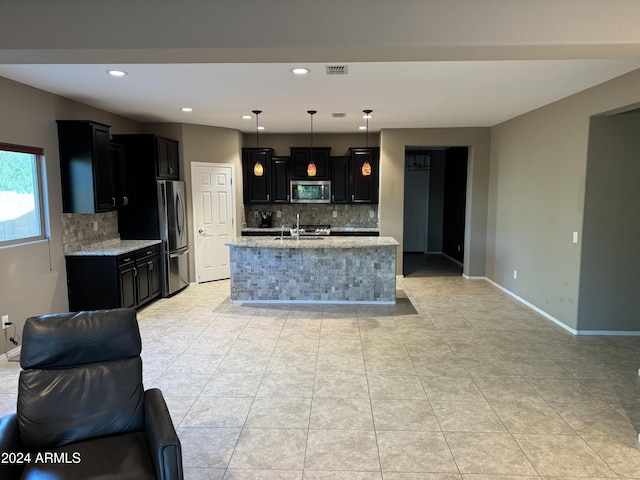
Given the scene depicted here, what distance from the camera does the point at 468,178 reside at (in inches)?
285

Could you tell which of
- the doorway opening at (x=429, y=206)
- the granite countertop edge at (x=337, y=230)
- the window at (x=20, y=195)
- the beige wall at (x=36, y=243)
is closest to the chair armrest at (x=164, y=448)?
the beige wall at (x=36, y=243)

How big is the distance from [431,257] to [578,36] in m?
7.78

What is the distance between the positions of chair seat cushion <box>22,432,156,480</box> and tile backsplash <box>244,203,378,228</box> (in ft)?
20.8

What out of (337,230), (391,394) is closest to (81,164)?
(391,394)

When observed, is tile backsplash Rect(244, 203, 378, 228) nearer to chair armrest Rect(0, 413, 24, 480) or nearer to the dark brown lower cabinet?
the dark brown lower cabinet

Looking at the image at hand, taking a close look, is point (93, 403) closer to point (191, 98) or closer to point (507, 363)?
point (507, 363)

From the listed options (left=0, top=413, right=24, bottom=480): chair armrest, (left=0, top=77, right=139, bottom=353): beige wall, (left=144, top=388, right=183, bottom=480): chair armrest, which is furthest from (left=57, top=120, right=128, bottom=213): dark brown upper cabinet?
(left=144, top=388, right=183, bottom=480): chair armrest

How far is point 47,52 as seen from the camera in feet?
7.83

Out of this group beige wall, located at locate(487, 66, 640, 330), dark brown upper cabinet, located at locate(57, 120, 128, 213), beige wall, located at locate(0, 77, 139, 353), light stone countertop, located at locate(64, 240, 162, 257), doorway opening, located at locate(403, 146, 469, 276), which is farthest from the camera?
doorway opening, located at locate(403, 146, 469, 276)

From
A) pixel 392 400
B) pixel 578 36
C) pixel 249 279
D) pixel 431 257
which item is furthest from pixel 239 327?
pixel 431 257

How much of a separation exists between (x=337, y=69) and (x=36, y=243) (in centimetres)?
355

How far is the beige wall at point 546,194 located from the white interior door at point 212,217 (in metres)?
4.69

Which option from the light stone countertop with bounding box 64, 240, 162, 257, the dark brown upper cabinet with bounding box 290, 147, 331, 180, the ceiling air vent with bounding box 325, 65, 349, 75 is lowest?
the light stone countertop with bounding box 64, 240, 162, 257

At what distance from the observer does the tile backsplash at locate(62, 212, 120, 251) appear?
4.75 m
